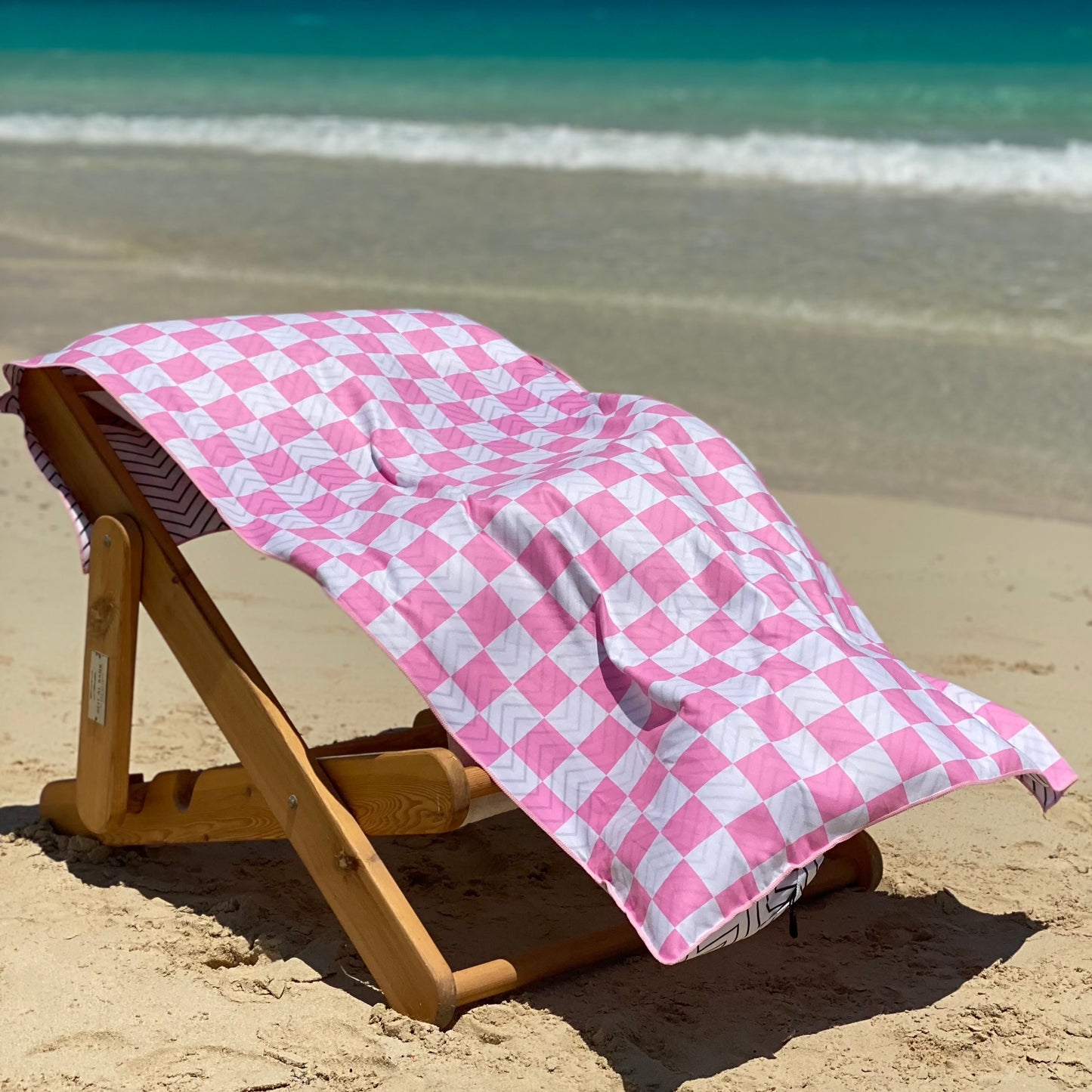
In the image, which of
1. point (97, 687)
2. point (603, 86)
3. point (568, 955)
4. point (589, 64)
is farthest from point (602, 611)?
point (589, 64)

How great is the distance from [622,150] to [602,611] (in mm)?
11854

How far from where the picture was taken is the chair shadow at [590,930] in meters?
2.59

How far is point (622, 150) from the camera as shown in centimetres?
1370

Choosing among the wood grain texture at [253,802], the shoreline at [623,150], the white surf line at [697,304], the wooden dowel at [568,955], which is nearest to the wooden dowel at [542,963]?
the wooden dowel at [568,955]

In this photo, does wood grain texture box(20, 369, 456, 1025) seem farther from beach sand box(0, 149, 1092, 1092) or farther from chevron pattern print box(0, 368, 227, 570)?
chevron pattern print box(0, 368, 227, 570)

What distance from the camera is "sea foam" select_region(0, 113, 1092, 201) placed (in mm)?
12031

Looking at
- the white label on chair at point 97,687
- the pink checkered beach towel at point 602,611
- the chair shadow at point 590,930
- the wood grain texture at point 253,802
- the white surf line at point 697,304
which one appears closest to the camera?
the pink checkered beach towel at point 602,611

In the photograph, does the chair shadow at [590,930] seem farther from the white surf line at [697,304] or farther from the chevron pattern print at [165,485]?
the white surf line at [697,304]

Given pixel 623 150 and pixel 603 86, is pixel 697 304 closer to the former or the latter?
pixel 623 150

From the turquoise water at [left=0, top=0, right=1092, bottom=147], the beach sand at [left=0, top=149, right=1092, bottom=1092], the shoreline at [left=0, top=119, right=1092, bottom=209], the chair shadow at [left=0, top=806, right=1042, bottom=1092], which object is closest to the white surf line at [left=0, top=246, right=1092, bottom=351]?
the beach sand at [left=0, top=149, right=1092, bottom=1092]

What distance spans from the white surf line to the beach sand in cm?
4

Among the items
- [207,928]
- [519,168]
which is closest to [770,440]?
[207,928]

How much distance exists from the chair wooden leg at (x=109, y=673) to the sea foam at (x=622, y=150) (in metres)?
10.0

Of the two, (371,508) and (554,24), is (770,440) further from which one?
(554,24)
